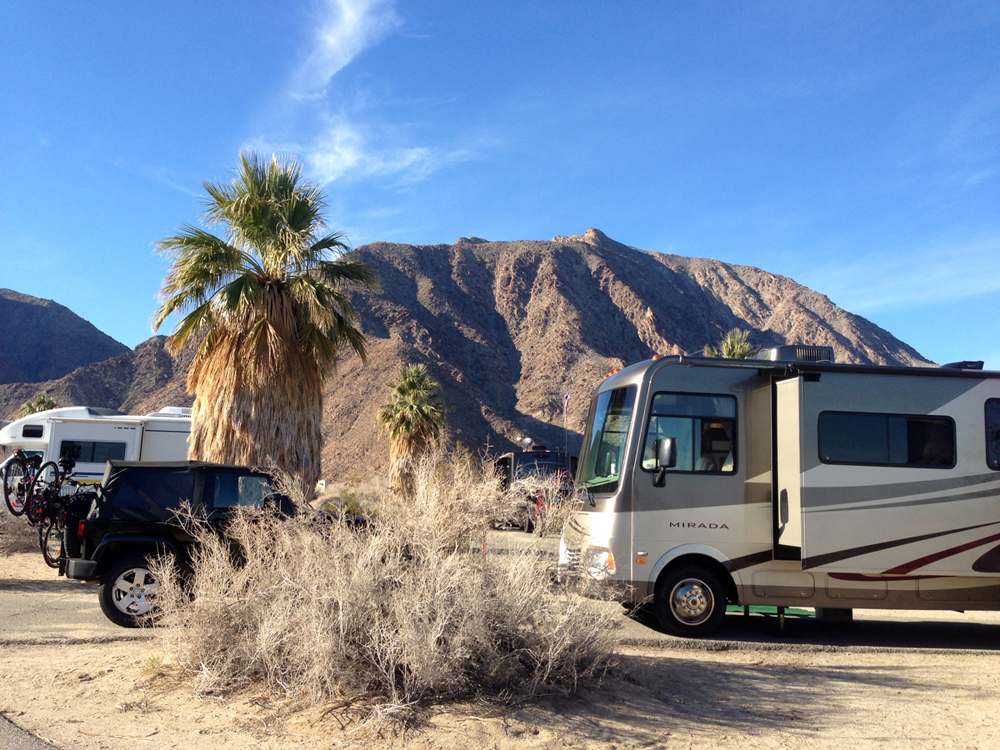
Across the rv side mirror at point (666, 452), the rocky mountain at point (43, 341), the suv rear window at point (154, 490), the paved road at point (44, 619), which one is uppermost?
the rocky mountain at point (43, 341)

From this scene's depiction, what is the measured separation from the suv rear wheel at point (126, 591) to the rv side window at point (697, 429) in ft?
18.5

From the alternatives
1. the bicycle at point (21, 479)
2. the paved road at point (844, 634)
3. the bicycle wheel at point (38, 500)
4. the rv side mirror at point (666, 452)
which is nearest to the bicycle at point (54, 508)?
the bicycle wheel at point (38, 500)

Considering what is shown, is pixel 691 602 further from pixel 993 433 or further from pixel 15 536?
pixel 15 536

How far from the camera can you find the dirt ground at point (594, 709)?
4.40 metres

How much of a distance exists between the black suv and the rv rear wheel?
13.9 ft

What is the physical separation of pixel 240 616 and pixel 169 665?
42.9 inches

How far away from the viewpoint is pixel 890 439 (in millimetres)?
8039

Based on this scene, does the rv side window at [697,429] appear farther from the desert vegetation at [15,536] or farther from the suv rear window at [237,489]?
the desert vegetation at [15,536]

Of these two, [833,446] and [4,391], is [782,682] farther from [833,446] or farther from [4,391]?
[4,391]

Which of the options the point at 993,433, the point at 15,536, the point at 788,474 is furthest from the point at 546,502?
the point at 15,536

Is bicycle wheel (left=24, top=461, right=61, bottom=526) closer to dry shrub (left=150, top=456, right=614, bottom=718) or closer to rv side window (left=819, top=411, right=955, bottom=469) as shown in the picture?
dry shrub (left=150, top=456, right=614, bottom=718)

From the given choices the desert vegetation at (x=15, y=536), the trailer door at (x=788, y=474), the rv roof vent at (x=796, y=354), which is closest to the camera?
the trailer door at (x=788, y=474)

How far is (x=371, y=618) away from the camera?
4547 millimetres

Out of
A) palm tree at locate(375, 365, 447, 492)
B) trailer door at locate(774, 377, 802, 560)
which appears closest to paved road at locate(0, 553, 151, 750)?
trailer door at locate(774, 377, 802, 560)
